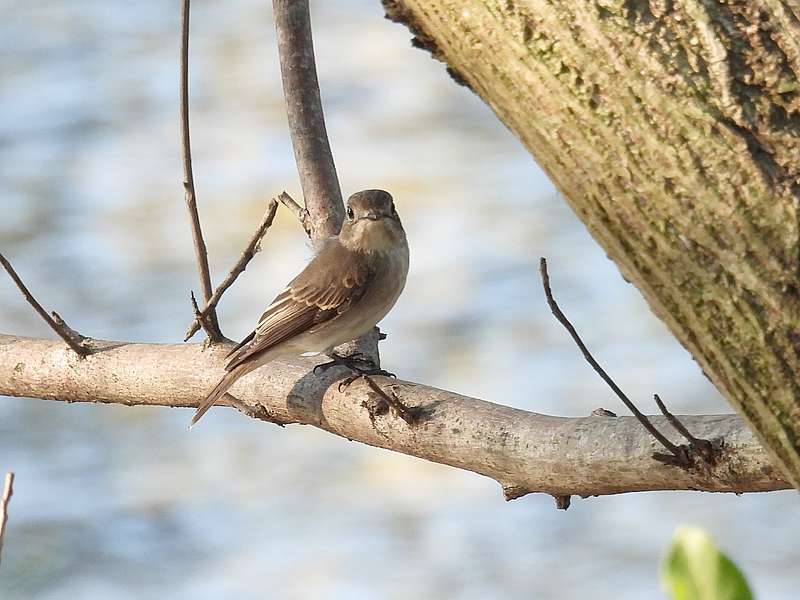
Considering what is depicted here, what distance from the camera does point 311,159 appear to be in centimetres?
238

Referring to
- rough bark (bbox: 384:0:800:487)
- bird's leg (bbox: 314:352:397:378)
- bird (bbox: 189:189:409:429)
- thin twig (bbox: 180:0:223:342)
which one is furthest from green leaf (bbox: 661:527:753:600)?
bird (bbox: 189:189:409:429)

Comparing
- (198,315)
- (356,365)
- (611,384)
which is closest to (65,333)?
(198,315)

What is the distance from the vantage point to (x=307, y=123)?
7.83 feet

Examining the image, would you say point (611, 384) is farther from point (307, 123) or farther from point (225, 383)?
point (307, 123)

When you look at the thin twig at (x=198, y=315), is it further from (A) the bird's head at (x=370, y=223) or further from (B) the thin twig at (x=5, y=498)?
(B) the thin twig at (x=5, y=498)

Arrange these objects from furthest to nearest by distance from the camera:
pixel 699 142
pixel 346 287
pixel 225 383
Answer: pixel 346 287 → pixel 225 383 → pixel 699 142

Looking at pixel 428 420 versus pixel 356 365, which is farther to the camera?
pixel 356 365

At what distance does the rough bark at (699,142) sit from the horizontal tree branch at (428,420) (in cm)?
50

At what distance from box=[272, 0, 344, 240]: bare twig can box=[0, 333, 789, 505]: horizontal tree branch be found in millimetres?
354

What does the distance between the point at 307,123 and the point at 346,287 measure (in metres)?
0.51

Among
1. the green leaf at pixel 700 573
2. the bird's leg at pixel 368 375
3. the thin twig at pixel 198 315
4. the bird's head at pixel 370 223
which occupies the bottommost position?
the green leaf at pixel 700 573

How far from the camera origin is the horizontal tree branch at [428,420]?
56.3 inches

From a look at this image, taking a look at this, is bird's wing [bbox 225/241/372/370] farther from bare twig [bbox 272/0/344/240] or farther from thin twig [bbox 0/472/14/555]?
thin twig [bbox 0/472/14/555]

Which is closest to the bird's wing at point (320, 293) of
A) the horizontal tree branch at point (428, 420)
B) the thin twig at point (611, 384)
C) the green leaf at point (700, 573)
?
the horizontal tree branch at point (428, 420)
